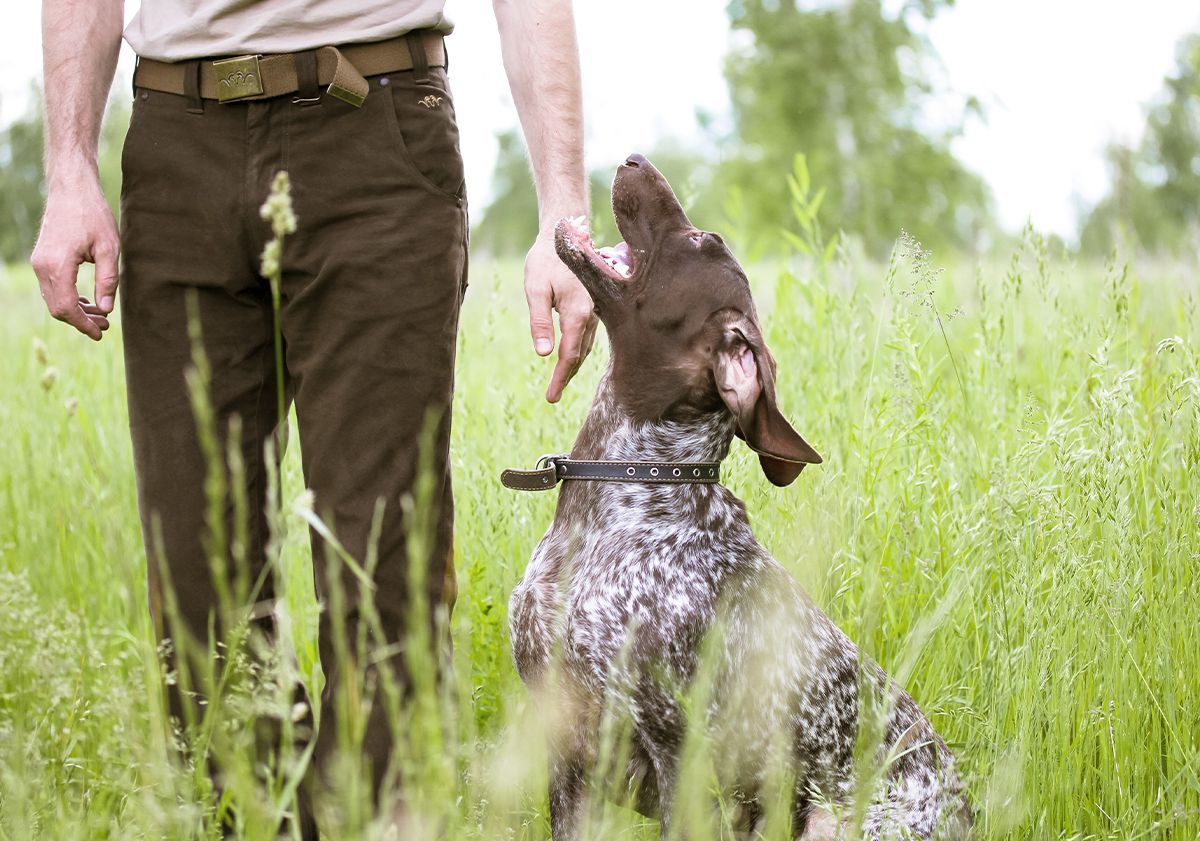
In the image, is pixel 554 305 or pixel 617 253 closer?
pixel 554 305

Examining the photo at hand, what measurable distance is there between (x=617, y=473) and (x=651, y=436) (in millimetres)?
210

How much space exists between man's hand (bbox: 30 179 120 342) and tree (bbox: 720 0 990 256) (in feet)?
74.3

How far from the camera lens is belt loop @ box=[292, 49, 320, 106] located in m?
2.84

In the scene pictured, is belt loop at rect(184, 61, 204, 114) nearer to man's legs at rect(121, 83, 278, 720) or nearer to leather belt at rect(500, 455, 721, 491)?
man's legs at rect(121, 83, 278, 720)

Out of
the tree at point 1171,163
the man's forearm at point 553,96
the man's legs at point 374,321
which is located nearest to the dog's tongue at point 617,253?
the man's forearm at point 553,96

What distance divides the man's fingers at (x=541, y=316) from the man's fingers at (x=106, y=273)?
110cm

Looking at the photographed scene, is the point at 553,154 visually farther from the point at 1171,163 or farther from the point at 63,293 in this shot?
the point at 1171,163

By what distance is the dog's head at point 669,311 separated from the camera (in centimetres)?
306

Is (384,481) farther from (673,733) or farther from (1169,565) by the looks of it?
(1169,565)

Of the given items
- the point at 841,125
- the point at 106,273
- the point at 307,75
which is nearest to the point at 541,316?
the point at 307,75

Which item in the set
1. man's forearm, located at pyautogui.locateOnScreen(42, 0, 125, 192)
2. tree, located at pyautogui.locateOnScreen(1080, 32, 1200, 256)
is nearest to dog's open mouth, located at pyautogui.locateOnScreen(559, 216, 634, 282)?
man's forearm, located at pyautogui.locateOnScreen(42, 0, 125, 192)

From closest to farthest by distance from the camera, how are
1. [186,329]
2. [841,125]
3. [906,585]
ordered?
[186,329], [906,585], [841,125]

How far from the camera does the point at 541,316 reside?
3037 millimetres

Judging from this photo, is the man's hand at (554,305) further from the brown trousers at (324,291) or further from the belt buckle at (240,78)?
the belt buckle at (240,78)
